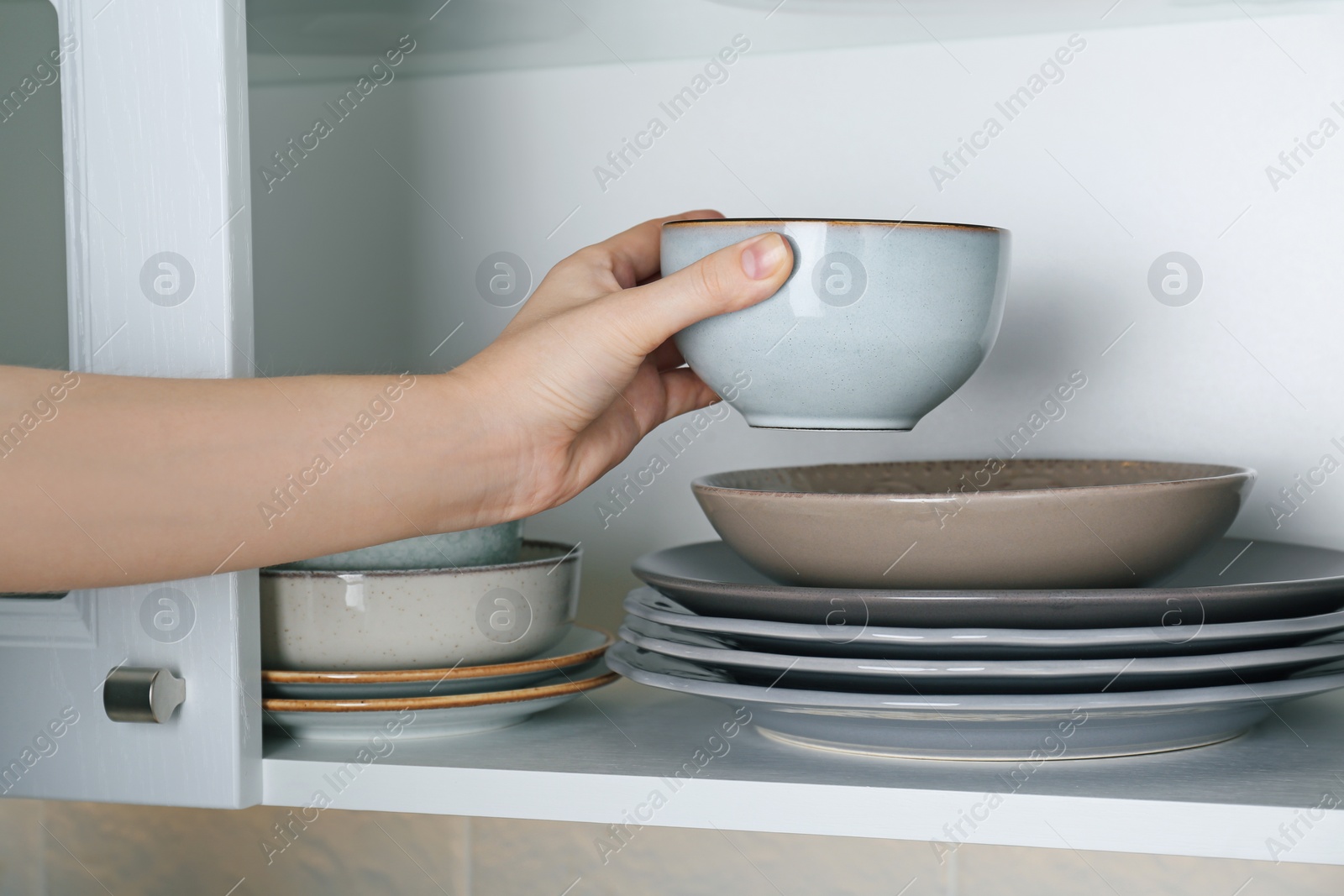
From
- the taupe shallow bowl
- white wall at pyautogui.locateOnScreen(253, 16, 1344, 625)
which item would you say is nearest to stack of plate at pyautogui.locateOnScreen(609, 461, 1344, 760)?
the taupe shallow bowl

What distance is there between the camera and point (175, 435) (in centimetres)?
59

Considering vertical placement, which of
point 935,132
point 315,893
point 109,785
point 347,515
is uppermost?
point 935,132

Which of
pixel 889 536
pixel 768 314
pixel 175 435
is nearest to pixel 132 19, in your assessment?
pixel 175 435

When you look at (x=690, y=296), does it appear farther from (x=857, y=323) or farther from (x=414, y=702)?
(x=414, y=702)

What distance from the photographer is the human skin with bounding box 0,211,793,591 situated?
58 cm

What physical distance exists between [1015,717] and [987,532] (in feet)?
0.30

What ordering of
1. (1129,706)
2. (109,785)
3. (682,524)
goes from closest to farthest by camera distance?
(1129,706), (109,785), (682,524)

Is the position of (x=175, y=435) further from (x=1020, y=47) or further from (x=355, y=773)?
(x=1020, y=47)

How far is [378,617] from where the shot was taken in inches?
26.7

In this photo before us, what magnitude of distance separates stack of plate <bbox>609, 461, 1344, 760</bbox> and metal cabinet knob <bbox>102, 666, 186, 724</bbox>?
26 centimetres

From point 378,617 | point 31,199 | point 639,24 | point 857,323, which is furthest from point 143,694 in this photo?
point 639,24

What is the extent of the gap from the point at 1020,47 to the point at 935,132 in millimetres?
84

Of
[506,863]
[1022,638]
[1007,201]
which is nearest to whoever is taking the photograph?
[1022,638]

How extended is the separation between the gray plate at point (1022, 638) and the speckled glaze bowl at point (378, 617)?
15cm
